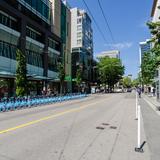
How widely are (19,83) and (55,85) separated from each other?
91.1 ft

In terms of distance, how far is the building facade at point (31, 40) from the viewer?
3534 cm

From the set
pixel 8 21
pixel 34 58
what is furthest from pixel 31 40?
pixel 8 21

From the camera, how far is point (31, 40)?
42.7 metres

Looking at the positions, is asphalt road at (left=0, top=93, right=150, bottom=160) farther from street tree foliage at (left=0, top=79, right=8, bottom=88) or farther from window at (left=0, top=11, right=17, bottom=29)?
window at (left=0, top=11, right=17, bottom=29)

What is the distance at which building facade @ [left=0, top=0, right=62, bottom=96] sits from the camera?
35.3 metres

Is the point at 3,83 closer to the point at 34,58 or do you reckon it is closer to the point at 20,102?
the point at 20,102

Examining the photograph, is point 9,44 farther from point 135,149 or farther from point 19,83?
point 135,149

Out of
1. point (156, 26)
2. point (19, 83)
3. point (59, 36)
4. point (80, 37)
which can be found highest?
point (80, 37)

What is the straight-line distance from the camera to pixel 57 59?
185 ft

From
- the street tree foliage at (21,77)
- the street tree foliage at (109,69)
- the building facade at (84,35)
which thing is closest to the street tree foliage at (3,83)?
the street tree foliage at (21,77)

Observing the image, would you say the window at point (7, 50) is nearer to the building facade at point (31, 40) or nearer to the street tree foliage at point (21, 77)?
the building facade at point (31, 40)

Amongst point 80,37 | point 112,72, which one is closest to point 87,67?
point 112,72

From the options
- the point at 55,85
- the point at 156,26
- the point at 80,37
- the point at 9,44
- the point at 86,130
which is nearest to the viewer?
the point at 86,130

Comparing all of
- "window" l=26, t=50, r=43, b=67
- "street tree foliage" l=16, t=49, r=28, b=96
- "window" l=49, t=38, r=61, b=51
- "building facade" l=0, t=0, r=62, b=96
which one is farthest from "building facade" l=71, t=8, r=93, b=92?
"street tree foliage" l=16, t=49, r=28, b=96
